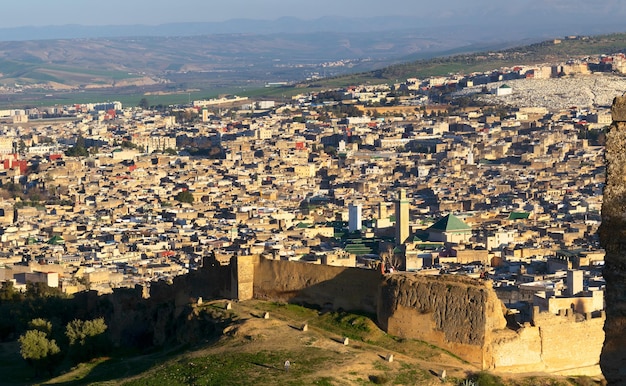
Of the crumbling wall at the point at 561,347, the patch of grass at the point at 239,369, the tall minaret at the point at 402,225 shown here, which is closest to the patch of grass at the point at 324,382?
the patch of grass at the point at 239,369

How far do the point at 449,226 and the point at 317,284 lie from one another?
94.4ft

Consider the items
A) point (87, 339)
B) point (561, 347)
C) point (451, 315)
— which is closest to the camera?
point (451, 315)

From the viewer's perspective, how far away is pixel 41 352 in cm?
2530

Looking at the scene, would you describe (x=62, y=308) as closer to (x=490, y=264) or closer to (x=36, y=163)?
(x=490, y=264)

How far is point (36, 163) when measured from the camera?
308 ft

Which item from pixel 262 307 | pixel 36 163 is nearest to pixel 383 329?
pixel 262 307

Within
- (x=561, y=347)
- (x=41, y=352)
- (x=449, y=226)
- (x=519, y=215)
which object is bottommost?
(x=519, y=215)

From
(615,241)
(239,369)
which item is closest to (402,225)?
(239,369)

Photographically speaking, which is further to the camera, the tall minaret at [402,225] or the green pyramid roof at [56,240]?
the green pyramid roof at [56,240]

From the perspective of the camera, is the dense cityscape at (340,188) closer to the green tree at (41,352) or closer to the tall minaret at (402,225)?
the tall minaret at (402,225)

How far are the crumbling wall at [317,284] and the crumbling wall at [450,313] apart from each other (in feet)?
2.89

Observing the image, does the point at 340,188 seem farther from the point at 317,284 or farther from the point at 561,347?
the point at 561,347

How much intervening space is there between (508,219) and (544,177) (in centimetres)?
2094

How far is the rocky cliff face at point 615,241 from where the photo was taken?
8898 millimetres
